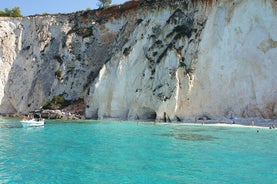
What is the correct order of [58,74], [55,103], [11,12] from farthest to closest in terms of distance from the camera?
[11,12], [58,74], [55,103]

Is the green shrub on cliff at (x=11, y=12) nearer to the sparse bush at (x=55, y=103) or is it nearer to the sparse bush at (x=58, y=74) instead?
the sparse bush at (x=58, y=74)

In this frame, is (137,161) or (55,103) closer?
(137,161)

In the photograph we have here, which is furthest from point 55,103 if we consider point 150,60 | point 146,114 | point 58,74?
point 150,60

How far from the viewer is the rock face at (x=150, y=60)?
129 ft

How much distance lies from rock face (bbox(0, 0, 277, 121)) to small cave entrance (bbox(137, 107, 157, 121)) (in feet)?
0.42

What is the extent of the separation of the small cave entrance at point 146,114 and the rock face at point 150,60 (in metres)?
0.13

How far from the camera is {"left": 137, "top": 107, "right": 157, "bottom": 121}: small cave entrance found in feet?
144

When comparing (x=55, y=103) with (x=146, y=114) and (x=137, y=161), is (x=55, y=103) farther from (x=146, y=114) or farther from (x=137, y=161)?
(x=137, y=161)

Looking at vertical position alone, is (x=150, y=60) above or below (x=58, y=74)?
above

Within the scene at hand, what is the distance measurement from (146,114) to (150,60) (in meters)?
7.01

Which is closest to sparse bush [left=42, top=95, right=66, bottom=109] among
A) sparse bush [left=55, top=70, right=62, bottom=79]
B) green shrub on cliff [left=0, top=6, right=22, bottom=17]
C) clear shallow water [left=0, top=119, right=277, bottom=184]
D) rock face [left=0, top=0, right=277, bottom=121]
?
rock face [left=0, top=0, right=277, bottom=121]

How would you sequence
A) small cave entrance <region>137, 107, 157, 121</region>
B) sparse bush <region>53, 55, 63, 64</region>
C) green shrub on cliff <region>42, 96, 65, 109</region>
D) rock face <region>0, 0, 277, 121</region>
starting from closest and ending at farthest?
rock face <region>0, 0, 277, 121</region> < small cave entrance <region>137, 107, 157, 121</region> < green shrub on cliff <region>42, 96, 65, 109</region> < sparse bush <region>53, 55, 63, 64</region>

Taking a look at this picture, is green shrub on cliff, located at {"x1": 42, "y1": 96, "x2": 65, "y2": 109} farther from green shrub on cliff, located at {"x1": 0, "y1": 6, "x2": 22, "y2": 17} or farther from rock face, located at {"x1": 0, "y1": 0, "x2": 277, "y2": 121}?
green shrub on cliff, located at {"x1": 0, "y1": 6, "x2": 22, "y2": 17}

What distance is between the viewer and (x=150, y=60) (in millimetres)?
45094
